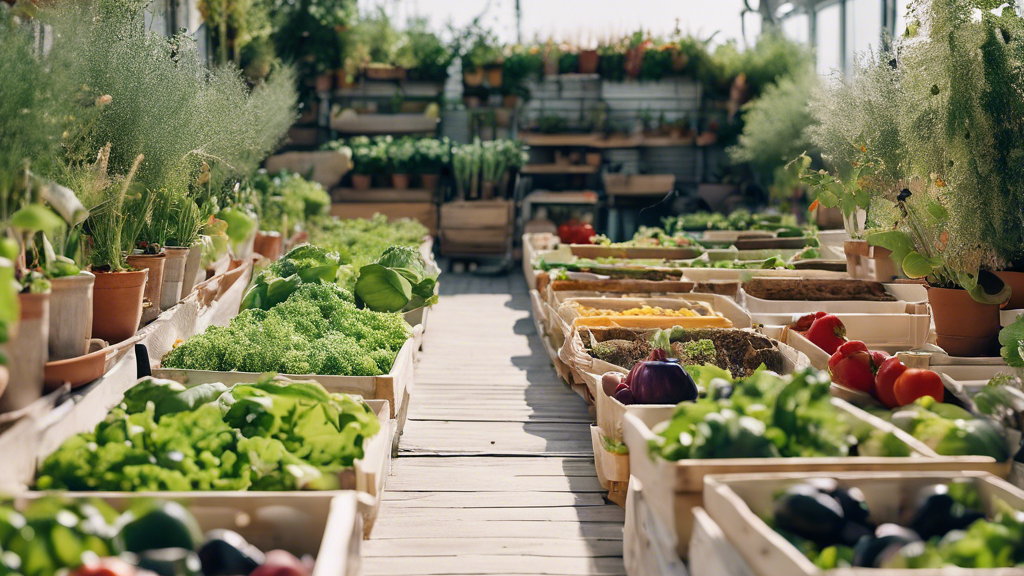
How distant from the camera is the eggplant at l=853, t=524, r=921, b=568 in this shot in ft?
4.93

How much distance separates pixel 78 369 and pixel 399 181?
754 cm

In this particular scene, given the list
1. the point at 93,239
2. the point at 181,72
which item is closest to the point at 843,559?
the point at 93,239

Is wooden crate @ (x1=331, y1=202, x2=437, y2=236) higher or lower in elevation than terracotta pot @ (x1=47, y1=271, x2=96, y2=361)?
higher

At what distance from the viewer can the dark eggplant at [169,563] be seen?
1.41 metres

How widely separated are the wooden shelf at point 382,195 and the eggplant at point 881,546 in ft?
27.4

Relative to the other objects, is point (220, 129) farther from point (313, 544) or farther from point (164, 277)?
point (313, 544)

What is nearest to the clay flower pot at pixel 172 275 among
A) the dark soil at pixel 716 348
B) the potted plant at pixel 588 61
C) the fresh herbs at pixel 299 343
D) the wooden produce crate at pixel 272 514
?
the fresh herbs at pixel 299 343

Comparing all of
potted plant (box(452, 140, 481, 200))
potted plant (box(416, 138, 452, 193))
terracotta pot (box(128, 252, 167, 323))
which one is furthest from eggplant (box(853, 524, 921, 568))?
potted plant (box(416, 138, 452, 193))

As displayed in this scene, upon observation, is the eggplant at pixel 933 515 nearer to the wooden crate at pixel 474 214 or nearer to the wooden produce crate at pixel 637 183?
the wooden crate at pixel 474 214

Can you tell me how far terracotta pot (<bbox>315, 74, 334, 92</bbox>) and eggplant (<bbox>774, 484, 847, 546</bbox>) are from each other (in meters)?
9.67

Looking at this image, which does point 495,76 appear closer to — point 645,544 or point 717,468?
point 645,544

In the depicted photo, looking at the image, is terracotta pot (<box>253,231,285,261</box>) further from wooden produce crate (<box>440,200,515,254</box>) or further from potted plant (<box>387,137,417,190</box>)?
potted plant (<box>387,137,417,190</box>)

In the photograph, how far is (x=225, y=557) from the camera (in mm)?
1541

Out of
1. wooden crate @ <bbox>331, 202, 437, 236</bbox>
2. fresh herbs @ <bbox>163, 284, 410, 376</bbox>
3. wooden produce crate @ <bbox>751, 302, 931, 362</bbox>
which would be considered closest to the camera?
fresh herbs @ <bbox>163, 284, 410, 376</bbox>
